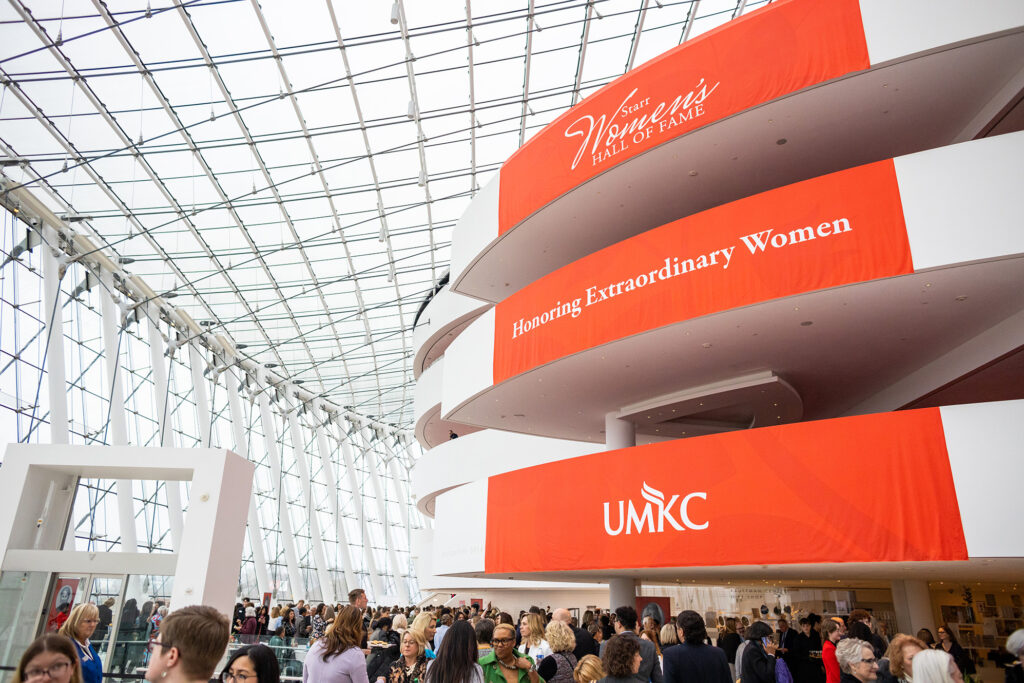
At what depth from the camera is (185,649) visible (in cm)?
274

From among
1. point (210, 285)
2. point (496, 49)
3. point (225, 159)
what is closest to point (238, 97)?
point (225, 159)

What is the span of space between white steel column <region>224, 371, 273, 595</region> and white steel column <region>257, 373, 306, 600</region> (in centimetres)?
122

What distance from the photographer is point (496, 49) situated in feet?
68.6

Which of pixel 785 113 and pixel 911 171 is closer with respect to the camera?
pixel 911 171

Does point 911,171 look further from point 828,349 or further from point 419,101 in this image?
point 419,101

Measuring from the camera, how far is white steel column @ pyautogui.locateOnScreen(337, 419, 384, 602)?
44.8 m

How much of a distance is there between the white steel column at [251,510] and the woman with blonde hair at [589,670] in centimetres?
3003

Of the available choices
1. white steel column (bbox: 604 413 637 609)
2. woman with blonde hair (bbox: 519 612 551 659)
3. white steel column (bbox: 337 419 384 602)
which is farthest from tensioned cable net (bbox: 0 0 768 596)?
white steel column (bbox: 337 419 384 602)

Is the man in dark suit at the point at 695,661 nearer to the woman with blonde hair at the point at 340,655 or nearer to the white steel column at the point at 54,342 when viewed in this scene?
the woman with blonde hair at the point at 340,655

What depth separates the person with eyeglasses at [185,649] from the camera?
2.71 m

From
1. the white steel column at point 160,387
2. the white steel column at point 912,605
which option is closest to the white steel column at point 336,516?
the white steel column at point 160,387

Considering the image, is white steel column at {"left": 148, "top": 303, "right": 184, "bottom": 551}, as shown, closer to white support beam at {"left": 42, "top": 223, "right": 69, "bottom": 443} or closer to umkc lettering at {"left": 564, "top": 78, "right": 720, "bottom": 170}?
white support beam at {"left": 42, "top": 223, "right": 69, "bottom": 443}

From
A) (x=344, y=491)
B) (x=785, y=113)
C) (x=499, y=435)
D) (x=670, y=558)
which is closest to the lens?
(x=670, y=558)

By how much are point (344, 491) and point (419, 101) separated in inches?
1273
